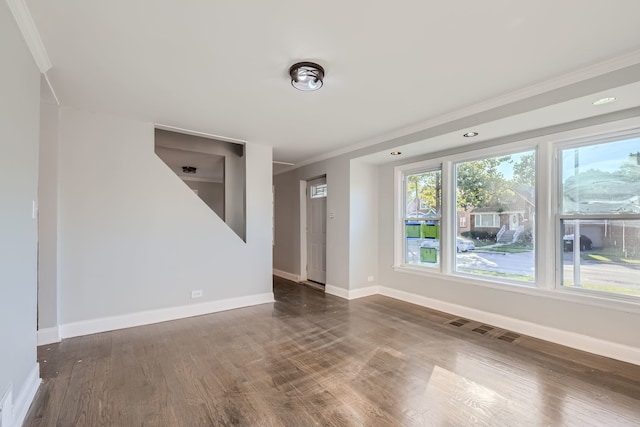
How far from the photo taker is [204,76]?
2447 mm

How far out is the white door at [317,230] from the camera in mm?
5621

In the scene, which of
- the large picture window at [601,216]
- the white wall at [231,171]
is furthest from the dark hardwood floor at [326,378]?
the white wall at [231,171]

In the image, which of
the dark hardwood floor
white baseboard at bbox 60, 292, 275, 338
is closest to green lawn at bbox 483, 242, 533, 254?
the dark hardwood floor

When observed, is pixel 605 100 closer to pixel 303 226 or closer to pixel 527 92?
pixel 527 92

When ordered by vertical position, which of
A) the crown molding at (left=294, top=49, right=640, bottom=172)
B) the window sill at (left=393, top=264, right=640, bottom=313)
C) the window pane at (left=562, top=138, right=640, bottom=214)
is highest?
the crown molding at (left=294, top=49, right=640, bottom=172)

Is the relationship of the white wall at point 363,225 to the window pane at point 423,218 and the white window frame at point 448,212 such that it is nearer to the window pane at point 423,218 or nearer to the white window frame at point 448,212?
the white window frame at point 448,212

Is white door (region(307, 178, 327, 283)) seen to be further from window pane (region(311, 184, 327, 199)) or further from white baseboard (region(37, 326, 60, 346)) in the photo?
white baseboard (region(37, 326, 60, 346))

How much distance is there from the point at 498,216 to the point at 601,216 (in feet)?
3.10

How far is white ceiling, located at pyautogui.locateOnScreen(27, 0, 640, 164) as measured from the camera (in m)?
1.71

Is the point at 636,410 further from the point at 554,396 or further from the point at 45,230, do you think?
the point at 45,230

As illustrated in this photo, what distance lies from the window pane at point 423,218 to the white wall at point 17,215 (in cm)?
437

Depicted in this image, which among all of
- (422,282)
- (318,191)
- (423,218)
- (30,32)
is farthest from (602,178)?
(30,32)

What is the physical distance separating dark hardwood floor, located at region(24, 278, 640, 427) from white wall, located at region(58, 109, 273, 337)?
1.09ft

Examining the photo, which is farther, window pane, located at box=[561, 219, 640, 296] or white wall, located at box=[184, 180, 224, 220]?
white wall, located at box=[184, 180, 224, 220]
